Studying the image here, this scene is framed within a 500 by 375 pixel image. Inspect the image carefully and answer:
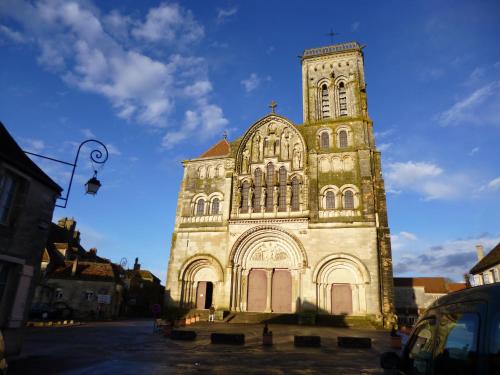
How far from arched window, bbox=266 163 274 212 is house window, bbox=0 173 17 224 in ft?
64.9

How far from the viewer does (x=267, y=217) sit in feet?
90.9

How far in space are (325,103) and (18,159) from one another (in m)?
27.1

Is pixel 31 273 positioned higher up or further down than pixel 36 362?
higher up

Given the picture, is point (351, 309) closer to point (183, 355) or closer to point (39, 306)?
point (183, 355)

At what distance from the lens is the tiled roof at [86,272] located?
32341 millimetres

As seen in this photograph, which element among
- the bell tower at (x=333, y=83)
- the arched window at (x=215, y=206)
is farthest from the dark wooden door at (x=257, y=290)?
the bell tower at (x=333, y=83)

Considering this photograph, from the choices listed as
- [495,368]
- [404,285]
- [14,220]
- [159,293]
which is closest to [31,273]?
[14,220]

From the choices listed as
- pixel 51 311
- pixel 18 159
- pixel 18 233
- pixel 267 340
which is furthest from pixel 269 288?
pixel 18 159

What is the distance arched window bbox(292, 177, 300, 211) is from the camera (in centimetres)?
2792

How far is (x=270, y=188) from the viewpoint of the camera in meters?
29.1

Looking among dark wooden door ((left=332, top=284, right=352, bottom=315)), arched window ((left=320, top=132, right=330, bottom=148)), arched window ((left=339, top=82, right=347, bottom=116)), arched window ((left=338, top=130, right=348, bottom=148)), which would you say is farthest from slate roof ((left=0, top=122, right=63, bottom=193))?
arched window ((left=339, top=82, right=347, bottom=116))

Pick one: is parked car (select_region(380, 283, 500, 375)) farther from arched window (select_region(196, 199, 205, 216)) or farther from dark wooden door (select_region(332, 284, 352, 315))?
arched window (select_region(196, 199, 205, 216))

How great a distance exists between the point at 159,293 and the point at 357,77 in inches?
1579

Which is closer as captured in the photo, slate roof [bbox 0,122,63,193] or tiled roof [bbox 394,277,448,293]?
slate roof [bbox 0,122,63,193]
